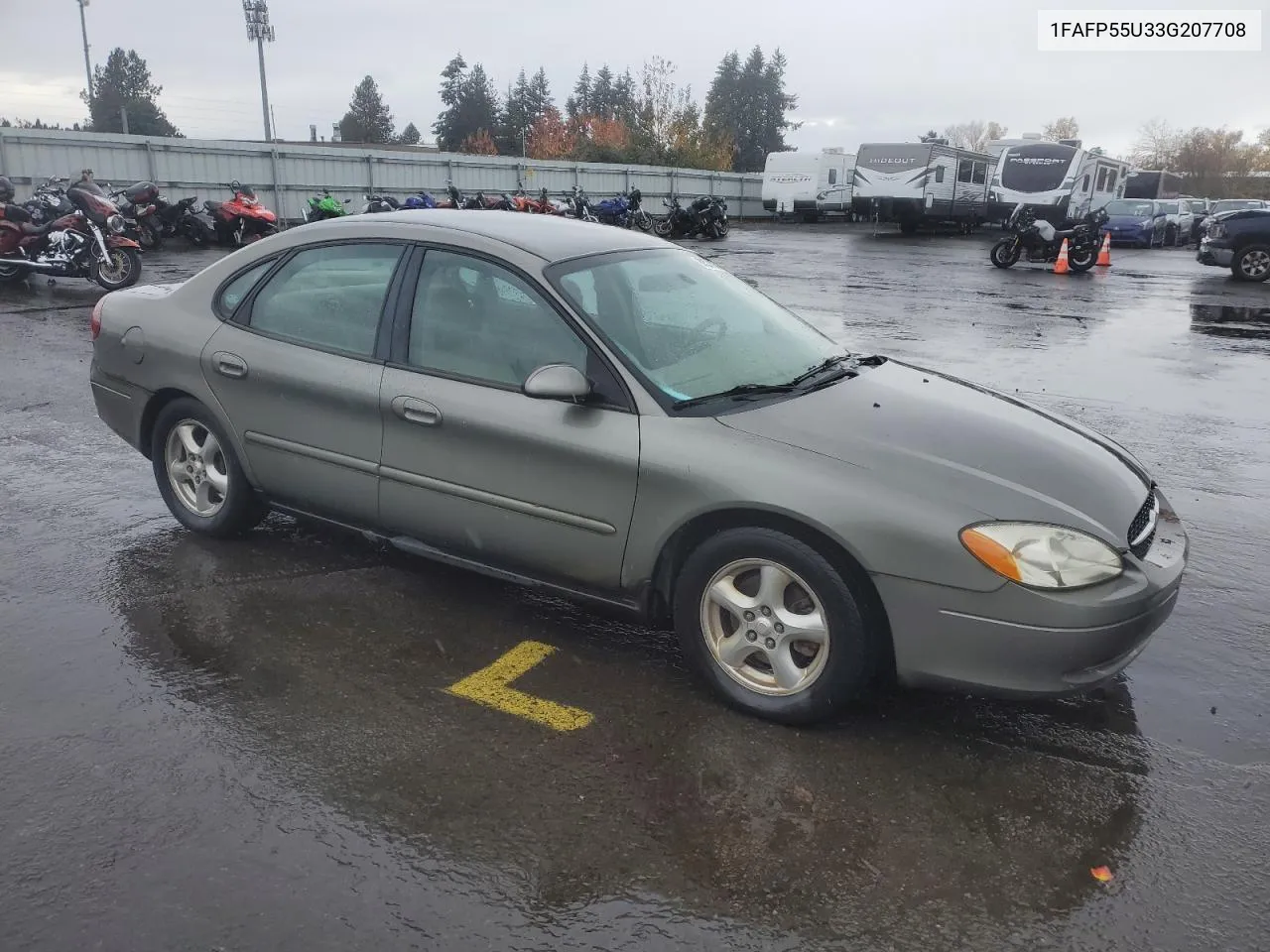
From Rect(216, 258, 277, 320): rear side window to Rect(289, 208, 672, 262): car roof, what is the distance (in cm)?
23

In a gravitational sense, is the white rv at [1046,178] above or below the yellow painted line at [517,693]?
above

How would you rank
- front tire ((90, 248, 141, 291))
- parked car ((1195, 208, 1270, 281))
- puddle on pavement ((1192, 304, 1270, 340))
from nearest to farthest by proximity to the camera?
puddle on pavement ((1192, 304, 1270, 340)), front tire ((90, 248, 141, 291)), parked car ((1195, 208, 1270, 281))

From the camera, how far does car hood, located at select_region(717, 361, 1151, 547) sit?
10.5 feet

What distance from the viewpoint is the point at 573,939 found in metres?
2.46

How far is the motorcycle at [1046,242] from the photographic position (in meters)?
21.6

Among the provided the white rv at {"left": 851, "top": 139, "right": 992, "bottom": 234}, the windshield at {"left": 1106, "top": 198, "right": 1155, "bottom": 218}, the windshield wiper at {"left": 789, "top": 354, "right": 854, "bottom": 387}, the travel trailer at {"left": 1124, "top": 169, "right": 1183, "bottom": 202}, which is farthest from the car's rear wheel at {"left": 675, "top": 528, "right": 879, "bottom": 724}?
the travel trailer at {"left": 1124, "top": 169, "right": 1183, "bottom": 202}

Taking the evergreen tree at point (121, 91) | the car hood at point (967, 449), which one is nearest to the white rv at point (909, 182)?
the car hood at point (967, 449)

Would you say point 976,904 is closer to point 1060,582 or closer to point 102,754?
point 1060,582

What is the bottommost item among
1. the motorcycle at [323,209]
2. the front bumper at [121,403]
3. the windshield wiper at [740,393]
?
the front bumper at [121,403]

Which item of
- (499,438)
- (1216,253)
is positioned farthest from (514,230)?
(1216,253)

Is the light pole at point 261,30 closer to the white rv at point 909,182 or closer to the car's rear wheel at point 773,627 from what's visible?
the white rv at point 909,182

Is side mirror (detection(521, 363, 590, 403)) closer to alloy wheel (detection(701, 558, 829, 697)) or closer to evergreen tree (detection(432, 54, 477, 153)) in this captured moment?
alloy wheel (detection(701, 558, 829, 697))

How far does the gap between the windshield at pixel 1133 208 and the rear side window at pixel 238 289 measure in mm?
35260

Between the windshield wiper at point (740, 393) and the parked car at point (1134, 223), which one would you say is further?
the parked car at point (1134, 223)
